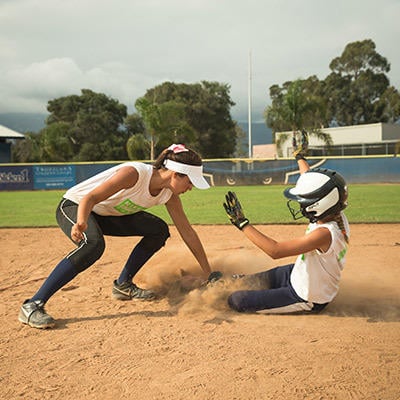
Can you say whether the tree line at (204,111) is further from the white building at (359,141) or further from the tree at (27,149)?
the white building at (359,141)

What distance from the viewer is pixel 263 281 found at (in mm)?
3945

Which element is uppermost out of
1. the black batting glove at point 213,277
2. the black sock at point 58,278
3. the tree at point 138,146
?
the tree at point 138,146

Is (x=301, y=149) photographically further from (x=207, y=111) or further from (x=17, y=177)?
(x=207, y=111)

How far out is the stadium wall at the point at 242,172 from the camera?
22484 mm

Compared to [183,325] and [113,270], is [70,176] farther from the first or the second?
[183,325]

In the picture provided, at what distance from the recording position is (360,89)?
1932 inches

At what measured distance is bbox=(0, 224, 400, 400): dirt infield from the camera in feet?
7.80

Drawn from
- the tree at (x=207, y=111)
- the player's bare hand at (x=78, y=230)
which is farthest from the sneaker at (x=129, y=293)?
the tree at (x=207, y=111)

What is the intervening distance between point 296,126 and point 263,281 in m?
27.7

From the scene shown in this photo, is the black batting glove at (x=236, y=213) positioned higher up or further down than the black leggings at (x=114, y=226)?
higher up

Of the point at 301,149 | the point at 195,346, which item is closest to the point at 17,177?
the point at 301,149

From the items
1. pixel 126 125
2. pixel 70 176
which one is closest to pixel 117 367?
pixel 70 176

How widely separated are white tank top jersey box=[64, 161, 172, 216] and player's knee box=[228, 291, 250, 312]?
3.45ft

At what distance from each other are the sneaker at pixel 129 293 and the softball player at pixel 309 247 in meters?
0.86
